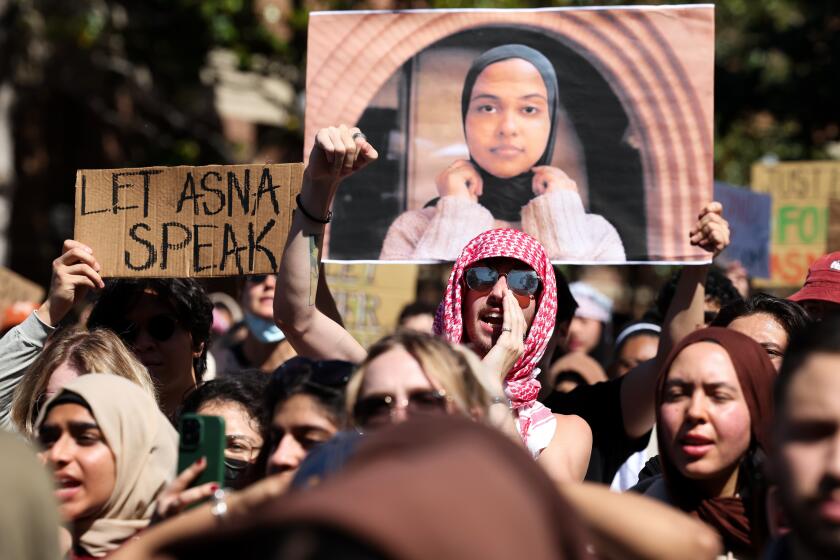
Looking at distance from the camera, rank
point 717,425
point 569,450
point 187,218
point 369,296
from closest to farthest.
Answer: point 717,425 → point 569,450 → point 187,218 → point 369,296

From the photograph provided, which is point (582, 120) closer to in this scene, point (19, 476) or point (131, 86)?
point (19, 476)

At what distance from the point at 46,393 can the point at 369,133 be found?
67.7 inches

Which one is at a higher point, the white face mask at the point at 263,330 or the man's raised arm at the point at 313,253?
the man's raised arm at the point at 313,253

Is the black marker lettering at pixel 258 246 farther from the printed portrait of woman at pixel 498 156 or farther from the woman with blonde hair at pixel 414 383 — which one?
the woman with blonde hair at pixel 414 383

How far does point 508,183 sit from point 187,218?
3.89ft

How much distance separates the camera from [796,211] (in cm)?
789

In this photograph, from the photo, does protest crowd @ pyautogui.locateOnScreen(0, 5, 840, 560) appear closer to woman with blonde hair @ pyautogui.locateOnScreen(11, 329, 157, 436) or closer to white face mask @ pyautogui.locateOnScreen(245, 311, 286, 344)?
woman with blonde hair @ pyautogui.locateOnScreen(11, 329, 157, 436)

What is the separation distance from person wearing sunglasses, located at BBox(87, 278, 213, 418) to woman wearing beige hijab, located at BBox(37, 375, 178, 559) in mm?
1275

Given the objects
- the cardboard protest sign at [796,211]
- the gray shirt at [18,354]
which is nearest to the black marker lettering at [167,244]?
the gray shirt at [18,354]

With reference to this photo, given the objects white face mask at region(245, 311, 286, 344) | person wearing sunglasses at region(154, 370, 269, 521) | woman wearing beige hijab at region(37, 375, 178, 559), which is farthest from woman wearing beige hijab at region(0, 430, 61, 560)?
white face mask at region(245, 311, 286, 344)

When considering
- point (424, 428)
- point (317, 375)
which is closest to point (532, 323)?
point (317, 375)

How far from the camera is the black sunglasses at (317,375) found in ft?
9.52

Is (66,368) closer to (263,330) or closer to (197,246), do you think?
(197,246)

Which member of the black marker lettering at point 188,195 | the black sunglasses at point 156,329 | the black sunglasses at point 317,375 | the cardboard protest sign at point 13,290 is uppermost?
the black marker lettering at point 188,195
